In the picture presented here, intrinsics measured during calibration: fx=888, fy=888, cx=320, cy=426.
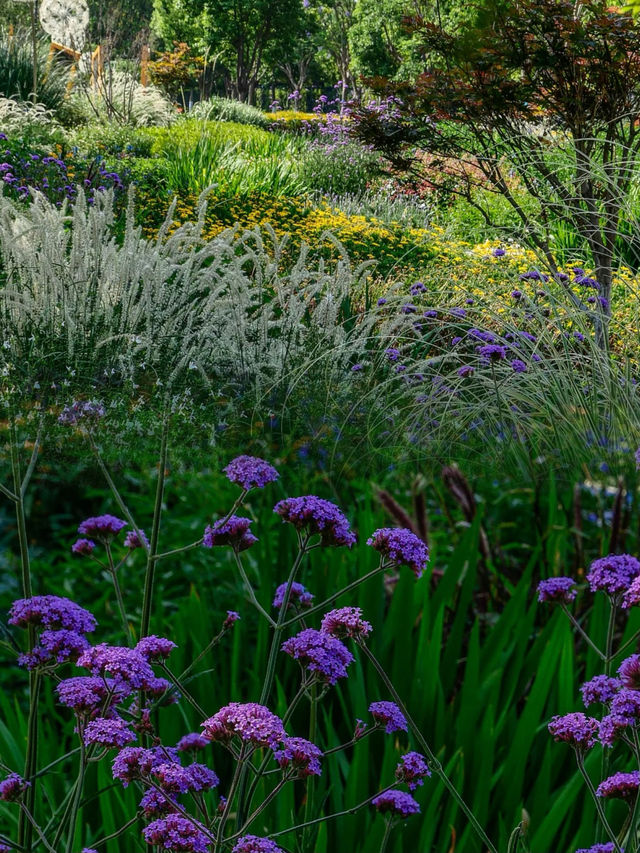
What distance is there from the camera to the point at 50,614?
1.34 metres

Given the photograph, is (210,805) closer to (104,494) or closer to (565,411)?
(104,494)

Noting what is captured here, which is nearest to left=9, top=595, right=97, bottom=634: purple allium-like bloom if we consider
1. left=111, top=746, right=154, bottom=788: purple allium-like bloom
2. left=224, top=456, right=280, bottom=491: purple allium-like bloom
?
left=111, top=746, right=154, bottom=788: purple allium-like bloom

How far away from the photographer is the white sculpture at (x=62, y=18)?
33037mm

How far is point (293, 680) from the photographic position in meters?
2.33

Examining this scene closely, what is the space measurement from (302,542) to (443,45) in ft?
17.4

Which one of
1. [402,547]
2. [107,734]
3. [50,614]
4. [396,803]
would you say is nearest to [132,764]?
[107,734]

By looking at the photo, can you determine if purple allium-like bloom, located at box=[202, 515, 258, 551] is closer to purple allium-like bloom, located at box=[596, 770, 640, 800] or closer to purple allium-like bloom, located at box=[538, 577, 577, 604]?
purple allium-like bloom, located at box=[538, 577, 577, 604]

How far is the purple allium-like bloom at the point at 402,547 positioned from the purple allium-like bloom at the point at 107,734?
1.42 feet

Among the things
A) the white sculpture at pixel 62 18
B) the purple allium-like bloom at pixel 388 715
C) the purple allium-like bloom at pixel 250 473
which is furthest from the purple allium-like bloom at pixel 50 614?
the white sculpture at pixel 62 18

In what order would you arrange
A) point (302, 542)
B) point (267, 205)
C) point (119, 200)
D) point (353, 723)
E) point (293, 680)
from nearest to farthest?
point (302, 542) < point (353, 723) < point (293, 680) < point (119, 200) < point (267, 205)

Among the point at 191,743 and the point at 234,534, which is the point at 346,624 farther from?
the point at 191,743

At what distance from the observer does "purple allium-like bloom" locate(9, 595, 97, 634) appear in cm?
131

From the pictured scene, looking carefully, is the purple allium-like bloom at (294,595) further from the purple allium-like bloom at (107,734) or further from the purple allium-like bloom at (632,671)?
the purple allium-like bloom at (632,671)

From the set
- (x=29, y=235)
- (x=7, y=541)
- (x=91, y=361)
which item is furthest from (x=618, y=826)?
(x=29, y=235)
